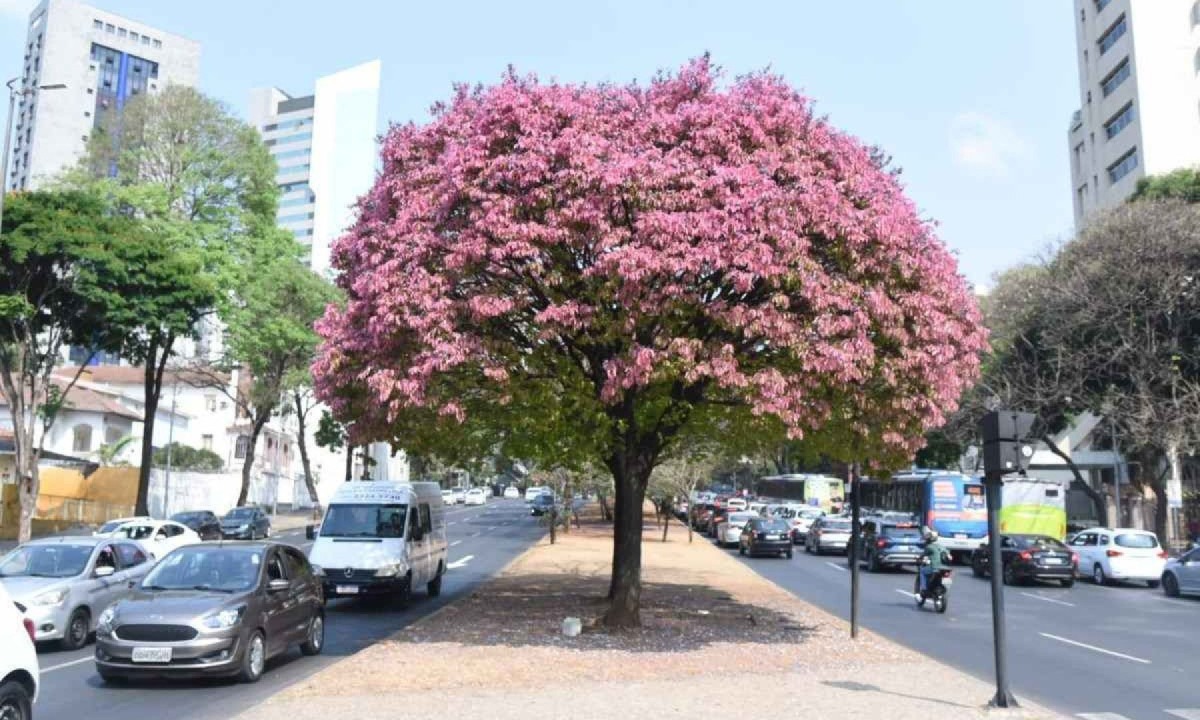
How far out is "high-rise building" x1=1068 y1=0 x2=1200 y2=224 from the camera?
2121 inches

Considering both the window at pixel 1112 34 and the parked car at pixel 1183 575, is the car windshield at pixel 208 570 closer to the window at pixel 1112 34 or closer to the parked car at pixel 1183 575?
the parked car at pixel 1183 575

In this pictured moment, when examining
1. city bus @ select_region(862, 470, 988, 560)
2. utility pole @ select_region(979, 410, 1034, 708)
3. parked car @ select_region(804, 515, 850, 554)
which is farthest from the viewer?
parked car @ select_region(804, 515, 850, 554)

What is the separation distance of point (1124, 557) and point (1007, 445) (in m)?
20.8

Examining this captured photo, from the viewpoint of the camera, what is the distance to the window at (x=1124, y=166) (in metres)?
55.1

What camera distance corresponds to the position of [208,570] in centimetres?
1173

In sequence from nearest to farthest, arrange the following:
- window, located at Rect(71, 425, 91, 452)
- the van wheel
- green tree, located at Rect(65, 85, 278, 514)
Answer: the van wheel < green tree, located at Rect(65, 85, 278, 514) < window, located at Rect(71, 425, 91, 452)

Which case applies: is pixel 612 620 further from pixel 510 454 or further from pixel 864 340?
pixel 864 340

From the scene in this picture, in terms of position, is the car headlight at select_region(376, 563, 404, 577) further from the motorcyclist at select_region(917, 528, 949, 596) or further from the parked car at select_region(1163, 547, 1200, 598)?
the parked car at select_region(1163, 547, 1200, 598)

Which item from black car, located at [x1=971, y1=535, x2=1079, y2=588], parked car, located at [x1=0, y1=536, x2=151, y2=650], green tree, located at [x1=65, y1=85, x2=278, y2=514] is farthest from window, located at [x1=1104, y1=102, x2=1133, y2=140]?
parked car, located at [x1=0, y1=536, x2=151, y2=650]

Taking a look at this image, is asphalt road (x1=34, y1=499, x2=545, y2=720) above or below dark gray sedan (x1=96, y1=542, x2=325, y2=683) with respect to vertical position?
below

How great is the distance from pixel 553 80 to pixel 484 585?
13.1 metres

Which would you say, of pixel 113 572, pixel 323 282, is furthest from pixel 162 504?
pixel 113 572

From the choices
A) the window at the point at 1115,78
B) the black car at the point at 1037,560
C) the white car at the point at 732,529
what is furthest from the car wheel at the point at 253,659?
the window at the point at 1115,78

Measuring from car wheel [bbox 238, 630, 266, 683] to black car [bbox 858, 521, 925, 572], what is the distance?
864 inches
